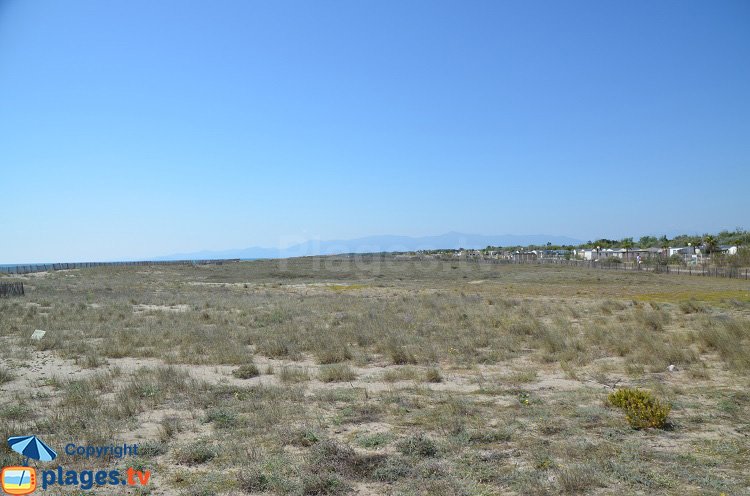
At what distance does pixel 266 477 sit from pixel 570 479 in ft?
11.1

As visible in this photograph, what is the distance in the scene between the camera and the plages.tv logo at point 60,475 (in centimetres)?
523

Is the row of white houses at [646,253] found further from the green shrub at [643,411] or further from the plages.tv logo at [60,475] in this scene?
the plages.tv logo at [60,475]

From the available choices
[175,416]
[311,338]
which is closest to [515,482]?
[175,416]

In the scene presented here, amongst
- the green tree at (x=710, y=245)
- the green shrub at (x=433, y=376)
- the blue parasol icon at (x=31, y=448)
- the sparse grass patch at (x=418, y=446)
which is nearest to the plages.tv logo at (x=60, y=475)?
the blue parasol icon at (x=31, y=448)

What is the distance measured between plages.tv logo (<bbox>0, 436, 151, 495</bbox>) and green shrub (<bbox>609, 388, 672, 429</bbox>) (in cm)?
675

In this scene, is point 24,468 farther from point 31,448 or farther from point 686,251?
point 686,251

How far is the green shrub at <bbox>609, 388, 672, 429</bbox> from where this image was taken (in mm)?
6805

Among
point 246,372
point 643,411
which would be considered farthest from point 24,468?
point 643,411

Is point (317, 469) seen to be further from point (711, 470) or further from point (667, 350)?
point (667, 350)

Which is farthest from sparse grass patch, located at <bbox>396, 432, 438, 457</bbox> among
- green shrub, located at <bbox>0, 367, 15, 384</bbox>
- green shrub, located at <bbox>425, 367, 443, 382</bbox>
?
green shrub, located at <bbox>0, 367, 15, 384</bbox>

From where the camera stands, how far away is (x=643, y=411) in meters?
6.92

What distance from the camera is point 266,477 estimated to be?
528cm

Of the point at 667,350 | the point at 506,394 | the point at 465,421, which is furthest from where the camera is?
the point at 667,350

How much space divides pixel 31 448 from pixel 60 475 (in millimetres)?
1101
